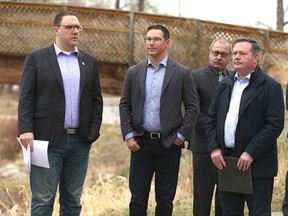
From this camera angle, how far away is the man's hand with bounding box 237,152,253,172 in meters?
5.00

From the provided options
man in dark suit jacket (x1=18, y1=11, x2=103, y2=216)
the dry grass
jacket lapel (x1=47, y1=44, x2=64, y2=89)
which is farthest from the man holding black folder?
the dry grass

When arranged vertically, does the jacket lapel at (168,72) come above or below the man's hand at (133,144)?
above

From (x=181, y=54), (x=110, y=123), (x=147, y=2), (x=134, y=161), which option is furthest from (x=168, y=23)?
(x=147, y=2)

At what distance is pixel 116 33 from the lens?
1647 cm

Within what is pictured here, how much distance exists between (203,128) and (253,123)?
41.3 inches

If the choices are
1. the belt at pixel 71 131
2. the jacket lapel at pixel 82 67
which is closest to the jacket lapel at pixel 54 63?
the jacket lapel at pixel 82 67

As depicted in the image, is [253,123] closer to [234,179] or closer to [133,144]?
[234,179]

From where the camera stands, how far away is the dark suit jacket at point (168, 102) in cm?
556

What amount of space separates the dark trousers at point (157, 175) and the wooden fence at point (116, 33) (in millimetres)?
10657

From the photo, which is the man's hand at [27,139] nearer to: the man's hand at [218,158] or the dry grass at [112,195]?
the man's hand at [218,158]

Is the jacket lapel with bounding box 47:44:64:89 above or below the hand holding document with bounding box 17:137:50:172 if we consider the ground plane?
above

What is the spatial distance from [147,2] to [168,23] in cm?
1477

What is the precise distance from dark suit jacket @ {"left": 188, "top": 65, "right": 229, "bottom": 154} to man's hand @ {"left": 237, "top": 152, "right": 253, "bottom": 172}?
3.28 feet

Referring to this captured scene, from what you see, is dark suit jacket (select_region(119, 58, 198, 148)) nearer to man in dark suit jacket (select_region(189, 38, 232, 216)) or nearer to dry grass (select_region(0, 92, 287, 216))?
man in dark suit jacket (select_region(189, 38, 232, 216))
